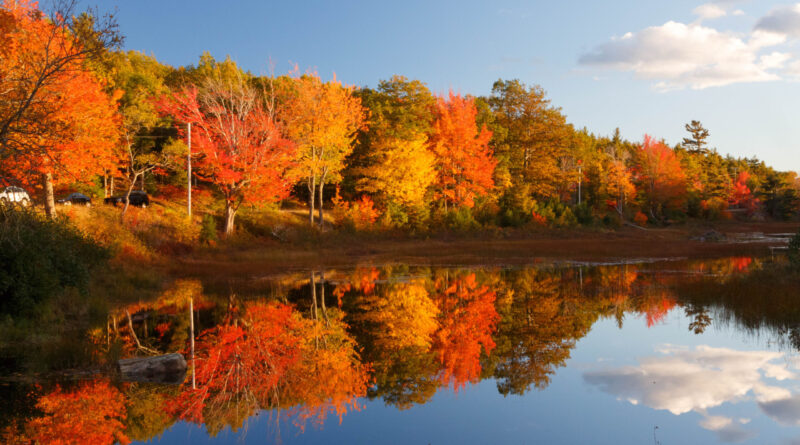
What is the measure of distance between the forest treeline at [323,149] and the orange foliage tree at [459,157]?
146 mm

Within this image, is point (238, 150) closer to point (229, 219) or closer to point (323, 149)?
point (229, 219)

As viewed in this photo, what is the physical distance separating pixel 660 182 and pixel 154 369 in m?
75.1

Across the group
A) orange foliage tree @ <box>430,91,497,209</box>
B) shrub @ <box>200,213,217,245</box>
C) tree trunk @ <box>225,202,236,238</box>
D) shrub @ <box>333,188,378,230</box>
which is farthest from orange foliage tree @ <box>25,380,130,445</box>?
orange foliage tree @ <box>430,91,497,209</box>

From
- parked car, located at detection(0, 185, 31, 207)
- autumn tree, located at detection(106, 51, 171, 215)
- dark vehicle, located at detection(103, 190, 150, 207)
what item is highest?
autumn tree, located at detection(106, 51, 171, 215)

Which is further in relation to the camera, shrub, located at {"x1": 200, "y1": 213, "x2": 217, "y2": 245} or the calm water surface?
shrub, located at {"x1": 200, "y1": 213, "x2": 217, "y2": 245}

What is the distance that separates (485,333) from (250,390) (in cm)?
700

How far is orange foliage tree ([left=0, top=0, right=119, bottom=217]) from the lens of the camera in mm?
12508

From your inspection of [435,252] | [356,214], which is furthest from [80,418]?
[356,214]

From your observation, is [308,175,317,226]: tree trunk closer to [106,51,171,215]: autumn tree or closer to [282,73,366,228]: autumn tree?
[282,73,366,228]: autumn tree

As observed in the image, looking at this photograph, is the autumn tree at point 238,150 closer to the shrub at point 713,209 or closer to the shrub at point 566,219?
the shrub at point 566,219

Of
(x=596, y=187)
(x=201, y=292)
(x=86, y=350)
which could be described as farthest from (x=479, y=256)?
(x=596, y=187)

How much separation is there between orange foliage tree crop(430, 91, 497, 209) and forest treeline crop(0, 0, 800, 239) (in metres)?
0.15

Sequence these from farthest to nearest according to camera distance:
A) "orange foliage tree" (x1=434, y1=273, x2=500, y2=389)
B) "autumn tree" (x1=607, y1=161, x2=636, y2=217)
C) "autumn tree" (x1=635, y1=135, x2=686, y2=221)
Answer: "autumn tree" (x1=635, y1=135, x2=686, y2=221) < "autumn tree" (x1=607, y1=161, x2=636, y2=217) < "orange foliage tree" (x1=434, y1=273, x2=500, y2=389)

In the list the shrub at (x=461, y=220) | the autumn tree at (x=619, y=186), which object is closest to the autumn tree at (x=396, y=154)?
the shrub at (x=461, y=220)
